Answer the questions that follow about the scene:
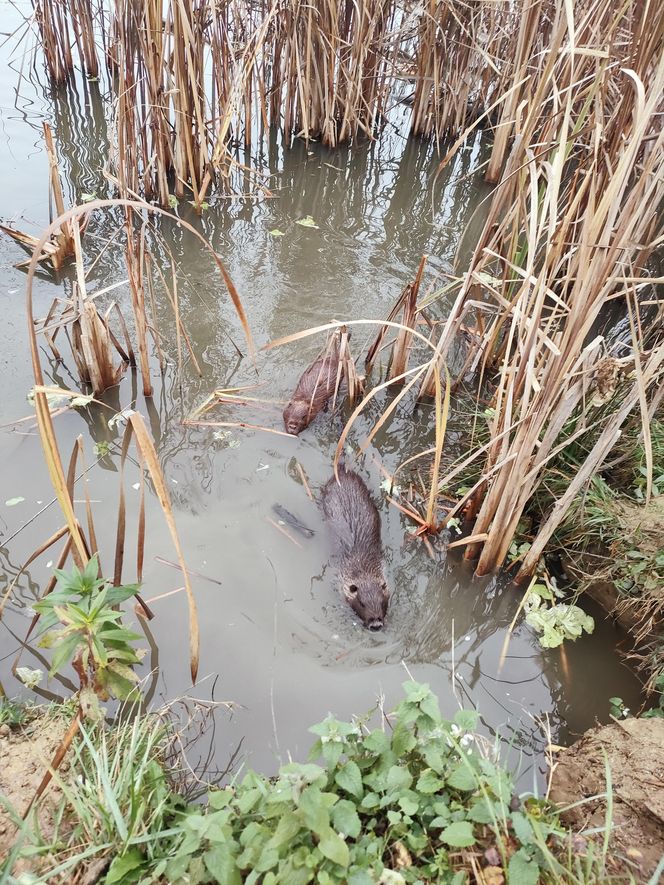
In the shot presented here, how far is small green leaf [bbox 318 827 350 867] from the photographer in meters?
1.65

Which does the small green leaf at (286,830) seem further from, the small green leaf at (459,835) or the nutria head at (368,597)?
the nutria head at (368,597)

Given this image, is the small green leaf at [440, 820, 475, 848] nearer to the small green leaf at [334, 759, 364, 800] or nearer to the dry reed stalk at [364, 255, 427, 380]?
the small green leaf at [334, 759, 364, 800]

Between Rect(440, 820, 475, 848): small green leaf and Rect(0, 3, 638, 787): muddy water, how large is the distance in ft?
3.04

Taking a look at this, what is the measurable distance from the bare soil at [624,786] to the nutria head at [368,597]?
1.03 metres

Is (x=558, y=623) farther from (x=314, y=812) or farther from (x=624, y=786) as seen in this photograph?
(x=314, y=812)

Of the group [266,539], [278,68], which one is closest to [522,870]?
[266,539]

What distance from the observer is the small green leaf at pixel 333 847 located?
1.65 metres

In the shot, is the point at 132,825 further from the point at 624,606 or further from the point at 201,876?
the point at 624,606

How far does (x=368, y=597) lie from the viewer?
10.4 ft

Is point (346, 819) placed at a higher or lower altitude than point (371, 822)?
higher

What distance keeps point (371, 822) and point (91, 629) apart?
3.72 feet

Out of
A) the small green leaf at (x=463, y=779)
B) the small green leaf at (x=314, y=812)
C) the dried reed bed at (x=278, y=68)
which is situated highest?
the dried reed bed at (x=278, y=68)

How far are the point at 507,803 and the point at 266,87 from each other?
756 cm

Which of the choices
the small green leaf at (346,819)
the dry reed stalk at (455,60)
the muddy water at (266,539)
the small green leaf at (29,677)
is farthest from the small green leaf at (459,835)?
the dry reed stalk at (455,60)
